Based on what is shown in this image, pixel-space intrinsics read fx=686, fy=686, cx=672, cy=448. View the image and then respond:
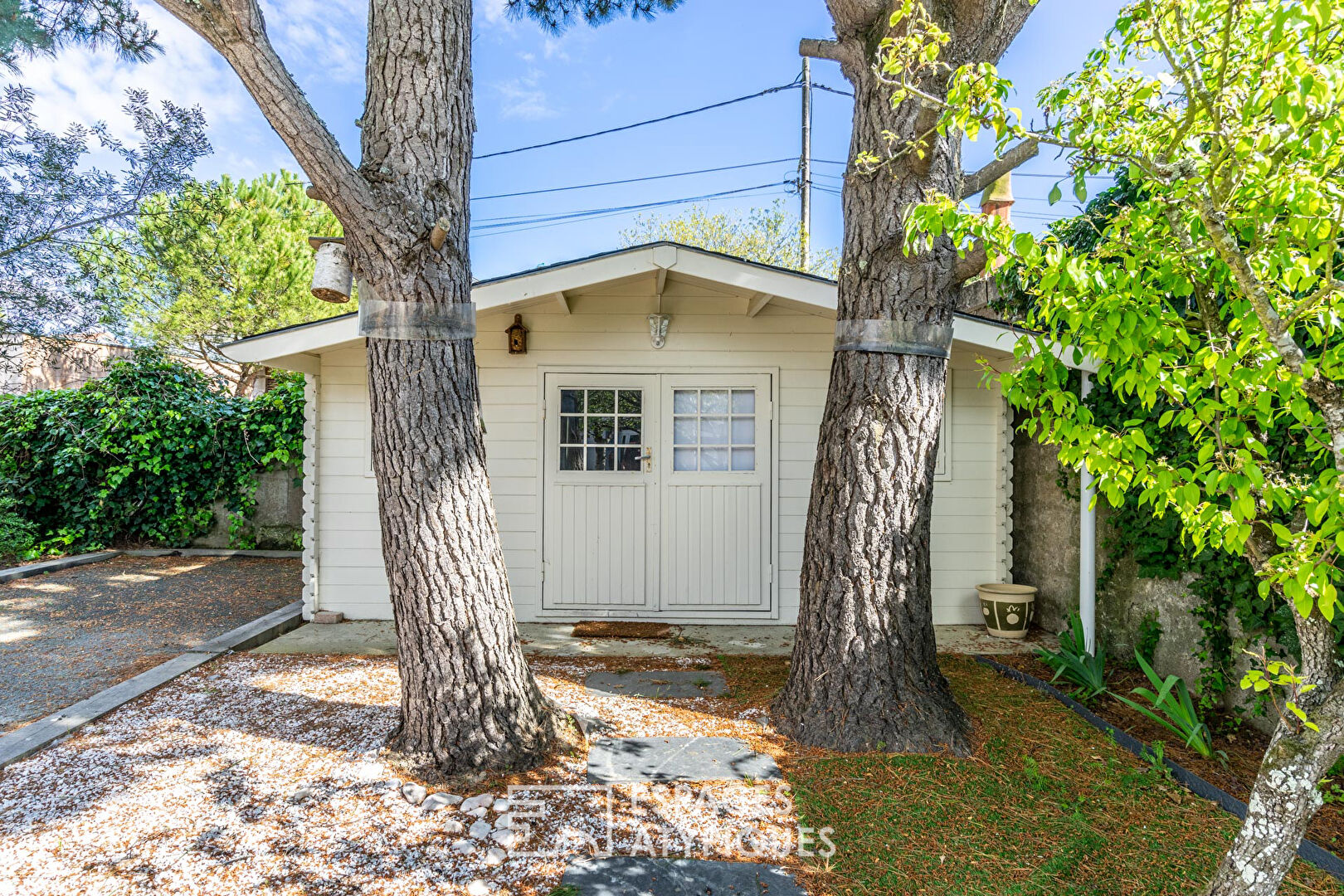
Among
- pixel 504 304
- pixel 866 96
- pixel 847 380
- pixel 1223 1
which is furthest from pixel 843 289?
pixel 504 304

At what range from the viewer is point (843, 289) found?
315cm

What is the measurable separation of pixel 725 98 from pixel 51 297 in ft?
32.0

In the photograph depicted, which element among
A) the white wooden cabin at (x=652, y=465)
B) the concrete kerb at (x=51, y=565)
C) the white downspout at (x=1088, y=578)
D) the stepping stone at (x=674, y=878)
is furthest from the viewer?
the concrete kerb at (x=51, y=565)

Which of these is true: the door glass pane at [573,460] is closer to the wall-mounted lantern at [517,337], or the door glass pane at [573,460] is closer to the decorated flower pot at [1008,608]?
the wall-mounted lantern at [517,337]

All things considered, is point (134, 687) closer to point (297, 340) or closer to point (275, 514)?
point (297, 340)

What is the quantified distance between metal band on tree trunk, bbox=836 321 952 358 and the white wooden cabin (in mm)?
2142

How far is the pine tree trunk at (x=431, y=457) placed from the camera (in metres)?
2.63

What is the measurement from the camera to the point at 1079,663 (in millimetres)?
3664

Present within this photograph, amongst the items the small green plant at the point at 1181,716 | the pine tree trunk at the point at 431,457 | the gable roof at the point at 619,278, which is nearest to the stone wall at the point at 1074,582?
the small green plant at the point at 1181,716

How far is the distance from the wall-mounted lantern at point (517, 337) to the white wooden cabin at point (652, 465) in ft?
0.25

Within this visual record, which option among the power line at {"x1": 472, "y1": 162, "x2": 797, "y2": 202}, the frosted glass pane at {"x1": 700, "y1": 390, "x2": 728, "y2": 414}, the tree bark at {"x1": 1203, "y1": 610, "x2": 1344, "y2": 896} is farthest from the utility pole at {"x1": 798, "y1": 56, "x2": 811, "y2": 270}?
the tree bark at {"x1": 1203, "y1": 610, "x2": 1344, "y2": 896}

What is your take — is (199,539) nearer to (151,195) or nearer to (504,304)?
(151,195)

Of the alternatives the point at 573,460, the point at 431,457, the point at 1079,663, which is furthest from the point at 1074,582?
the point at 431,457

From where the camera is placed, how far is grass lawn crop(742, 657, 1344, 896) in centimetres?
202
